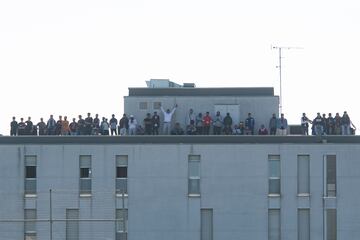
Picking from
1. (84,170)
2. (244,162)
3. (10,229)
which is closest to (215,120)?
(244,162)

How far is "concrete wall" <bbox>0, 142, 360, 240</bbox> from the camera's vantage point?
183ft

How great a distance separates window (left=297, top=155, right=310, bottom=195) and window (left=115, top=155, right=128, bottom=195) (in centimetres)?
795

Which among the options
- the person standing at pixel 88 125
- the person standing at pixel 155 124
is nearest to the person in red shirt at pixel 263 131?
the person standing at pixel 155 124

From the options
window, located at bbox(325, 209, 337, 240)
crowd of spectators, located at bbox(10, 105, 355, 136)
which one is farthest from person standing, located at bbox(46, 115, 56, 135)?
window, located at bbox(325, 209, 337, 240)

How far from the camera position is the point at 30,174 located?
56906 millimetres

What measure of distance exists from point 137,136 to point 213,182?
4.11m

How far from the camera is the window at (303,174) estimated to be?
56094 millimetres

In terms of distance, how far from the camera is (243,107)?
6153 centimetres

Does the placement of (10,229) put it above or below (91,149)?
below

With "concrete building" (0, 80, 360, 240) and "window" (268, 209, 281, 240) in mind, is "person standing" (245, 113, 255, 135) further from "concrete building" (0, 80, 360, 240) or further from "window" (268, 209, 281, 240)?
"window" (268, 209, 281, 240)

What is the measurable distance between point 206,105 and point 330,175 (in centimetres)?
828

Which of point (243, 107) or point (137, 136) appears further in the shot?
point (243, 107)

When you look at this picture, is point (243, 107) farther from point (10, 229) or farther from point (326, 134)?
point (10, 229)

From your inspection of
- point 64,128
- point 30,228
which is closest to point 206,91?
point 64,128
